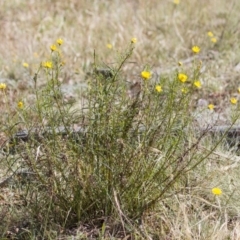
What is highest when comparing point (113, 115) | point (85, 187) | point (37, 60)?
point (113, 115)

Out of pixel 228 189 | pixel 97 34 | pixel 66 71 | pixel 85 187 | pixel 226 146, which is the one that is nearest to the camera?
pixel 85 187

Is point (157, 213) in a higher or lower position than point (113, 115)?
lower

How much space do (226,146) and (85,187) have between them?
1.22 metres

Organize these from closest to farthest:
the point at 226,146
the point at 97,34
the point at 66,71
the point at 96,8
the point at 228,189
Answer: the point at 228,189, the point at 226,146, the point at 66,71, the point at 97,34, the point at 96,8

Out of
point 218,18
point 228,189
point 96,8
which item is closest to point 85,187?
point 228,189

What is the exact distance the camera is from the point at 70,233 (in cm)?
321

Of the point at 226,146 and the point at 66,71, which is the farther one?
the point at 66,71

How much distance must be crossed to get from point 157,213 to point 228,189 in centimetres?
51

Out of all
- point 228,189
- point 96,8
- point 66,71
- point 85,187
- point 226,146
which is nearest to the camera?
point 85,187

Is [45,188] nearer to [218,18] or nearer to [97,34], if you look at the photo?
[97,34]

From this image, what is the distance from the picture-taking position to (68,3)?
7285mm

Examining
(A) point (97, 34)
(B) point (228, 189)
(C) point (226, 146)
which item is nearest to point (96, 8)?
(A) point (97, 34)

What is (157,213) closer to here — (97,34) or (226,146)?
(226,146)

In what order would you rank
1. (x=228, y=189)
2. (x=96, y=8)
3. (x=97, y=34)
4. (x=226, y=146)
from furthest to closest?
(x=96, y=8), (x=97, y=34), (x=226, y=146), (x=228, y=189)
